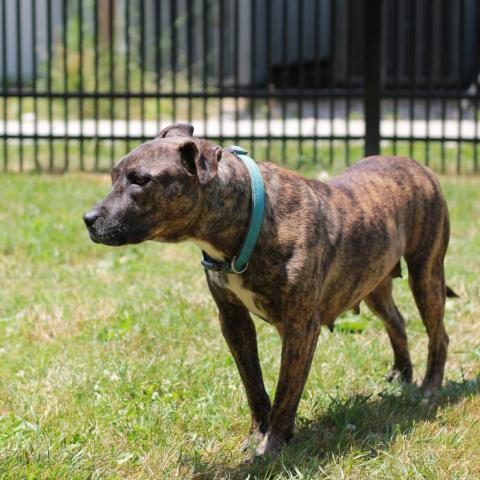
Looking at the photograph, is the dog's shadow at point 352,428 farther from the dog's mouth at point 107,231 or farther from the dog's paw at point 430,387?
the dog's mouth at point 107,231

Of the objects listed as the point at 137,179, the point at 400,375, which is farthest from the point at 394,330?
the point at 137,179

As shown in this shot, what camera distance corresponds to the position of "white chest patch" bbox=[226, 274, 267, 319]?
4.21 metres

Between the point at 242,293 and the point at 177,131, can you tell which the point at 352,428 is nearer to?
the point at 242,293

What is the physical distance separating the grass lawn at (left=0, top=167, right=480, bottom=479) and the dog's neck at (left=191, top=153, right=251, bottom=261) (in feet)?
2.79

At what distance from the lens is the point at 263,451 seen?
4320 mm

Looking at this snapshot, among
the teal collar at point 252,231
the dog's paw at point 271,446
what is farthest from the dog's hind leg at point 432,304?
the teal collar at point 252,231

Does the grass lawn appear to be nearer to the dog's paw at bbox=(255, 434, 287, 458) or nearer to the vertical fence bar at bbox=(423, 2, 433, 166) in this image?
the dog's paw at bbox=(255, 434, 287, 458)

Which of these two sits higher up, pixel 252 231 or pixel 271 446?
pixel 252 231

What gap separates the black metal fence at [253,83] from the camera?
11.1 m

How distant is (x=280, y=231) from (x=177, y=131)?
576 millimetres

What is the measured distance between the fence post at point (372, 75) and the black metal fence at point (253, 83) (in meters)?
0.01

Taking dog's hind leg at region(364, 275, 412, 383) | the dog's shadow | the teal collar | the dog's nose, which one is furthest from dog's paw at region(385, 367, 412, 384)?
the dog's nose

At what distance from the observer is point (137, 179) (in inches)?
154

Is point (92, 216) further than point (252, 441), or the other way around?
point (252, 441)
